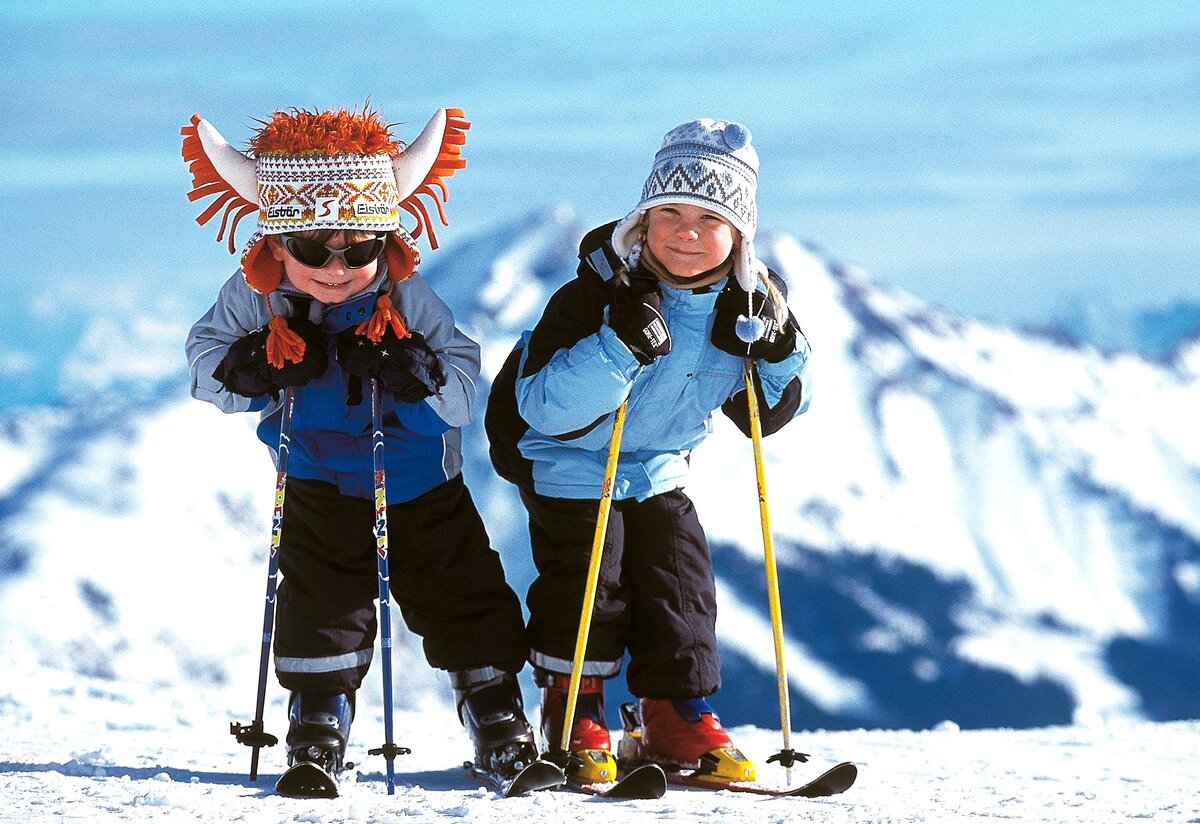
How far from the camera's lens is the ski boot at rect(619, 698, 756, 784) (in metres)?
5.15

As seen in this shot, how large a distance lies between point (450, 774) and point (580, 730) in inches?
26.5

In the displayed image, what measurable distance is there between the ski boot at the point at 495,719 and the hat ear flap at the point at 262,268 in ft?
4.83

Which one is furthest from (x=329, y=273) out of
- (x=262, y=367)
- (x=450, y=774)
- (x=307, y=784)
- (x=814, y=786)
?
(x=814, y=786)

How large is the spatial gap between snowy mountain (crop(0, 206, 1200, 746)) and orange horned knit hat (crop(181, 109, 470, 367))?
240 ft

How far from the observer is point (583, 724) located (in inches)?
205

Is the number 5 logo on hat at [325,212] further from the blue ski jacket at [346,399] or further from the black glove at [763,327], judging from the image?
the black glove at [763,327]

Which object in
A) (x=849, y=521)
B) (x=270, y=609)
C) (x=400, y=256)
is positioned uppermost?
(x=849, y=521)

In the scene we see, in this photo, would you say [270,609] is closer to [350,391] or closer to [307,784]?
[307,784]

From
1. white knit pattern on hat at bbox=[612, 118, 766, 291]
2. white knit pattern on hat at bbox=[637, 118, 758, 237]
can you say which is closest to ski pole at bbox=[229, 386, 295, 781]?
white knit pattern on hat at bbox=[612, 118, 766, 291]

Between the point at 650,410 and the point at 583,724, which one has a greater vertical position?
the point at 650,410

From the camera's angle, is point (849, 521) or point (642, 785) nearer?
point (642, 785)

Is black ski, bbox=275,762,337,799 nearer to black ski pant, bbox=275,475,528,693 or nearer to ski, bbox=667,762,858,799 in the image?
black ski pant, bbox=275,475,528,693

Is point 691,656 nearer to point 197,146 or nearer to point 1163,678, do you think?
point 197,146

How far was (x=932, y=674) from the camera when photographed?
13975 cm
